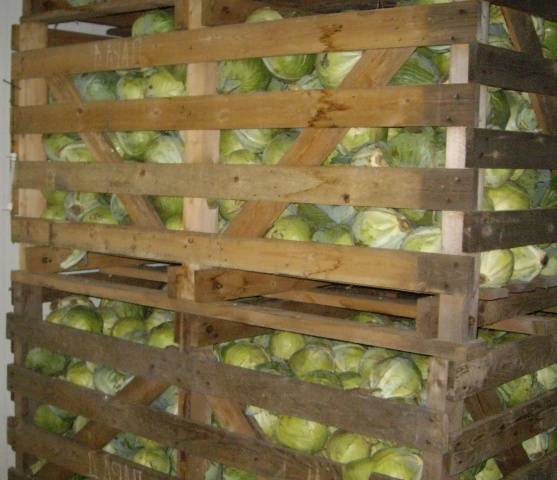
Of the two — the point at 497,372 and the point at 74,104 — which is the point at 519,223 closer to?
the point at 497,372

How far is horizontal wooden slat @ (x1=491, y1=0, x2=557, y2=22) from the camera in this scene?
3653 mm

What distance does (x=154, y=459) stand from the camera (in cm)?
474

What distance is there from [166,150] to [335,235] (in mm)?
995

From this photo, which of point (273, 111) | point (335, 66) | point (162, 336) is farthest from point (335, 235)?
point (162, 336)

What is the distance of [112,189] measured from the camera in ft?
15.0

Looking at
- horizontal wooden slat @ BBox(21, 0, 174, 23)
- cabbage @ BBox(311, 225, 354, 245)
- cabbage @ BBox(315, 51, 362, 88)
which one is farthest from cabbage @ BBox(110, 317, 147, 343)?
cabbage @ BBox(315, 51, 362, 88)

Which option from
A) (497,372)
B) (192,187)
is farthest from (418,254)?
(192,187)

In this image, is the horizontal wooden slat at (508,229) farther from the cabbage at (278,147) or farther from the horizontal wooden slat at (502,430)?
the cabbage at (278,147)

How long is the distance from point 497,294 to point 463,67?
35.1 inches

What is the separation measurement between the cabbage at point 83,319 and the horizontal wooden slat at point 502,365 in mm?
2386

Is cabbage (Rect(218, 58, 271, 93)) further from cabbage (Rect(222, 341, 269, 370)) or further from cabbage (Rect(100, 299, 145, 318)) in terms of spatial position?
cabbage (Rect(100, 299, 145, 318))

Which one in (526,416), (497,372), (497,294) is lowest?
(526,416)

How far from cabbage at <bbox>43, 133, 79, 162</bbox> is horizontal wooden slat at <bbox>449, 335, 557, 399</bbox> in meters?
2.62

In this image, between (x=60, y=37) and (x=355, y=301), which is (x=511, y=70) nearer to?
(x=355, y=301)
